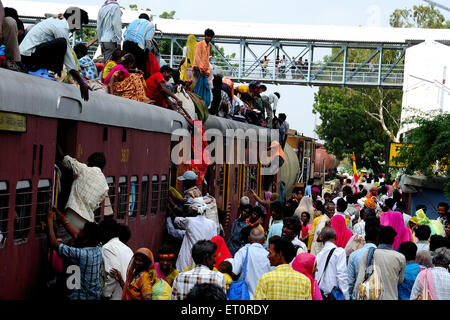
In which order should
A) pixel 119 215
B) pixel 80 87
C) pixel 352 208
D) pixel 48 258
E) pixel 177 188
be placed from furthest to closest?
pixel 352 208, pixel 177 188, pixel 119 215, pixel 80 87, pixel 48 258

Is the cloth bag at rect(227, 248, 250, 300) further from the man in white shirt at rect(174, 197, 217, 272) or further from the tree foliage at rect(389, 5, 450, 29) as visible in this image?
the tree foliage at rect(389, 5, 450, 29)

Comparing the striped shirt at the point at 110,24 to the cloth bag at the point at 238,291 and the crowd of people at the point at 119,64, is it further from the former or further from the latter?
the cloth bag at the point at 238,291

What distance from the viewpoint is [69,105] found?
7406 millimetres

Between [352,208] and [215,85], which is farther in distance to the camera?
[215,85]

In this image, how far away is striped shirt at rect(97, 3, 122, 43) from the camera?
12.8 metres

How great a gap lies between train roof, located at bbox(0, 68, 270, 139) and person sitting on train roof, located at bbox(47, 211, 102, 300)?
1.04 metres

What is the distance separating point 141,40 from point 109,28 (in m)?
0.53

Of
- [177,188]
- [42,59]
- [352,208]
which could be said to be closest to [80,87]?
[42,59]

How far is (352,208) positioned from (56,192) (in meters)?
7.59

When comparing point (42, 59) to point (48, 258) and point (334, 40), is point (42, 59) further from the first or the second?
point (334, 40)

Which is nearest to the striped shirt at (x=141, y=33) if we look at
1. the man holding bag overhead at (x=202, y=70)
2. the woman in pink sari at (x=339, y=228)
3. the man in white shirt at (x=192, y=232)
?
the man holding bag overhead at (x=202, y=70)

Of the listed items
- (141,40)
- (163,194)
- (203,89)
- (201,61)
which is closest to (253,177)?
(203,89)

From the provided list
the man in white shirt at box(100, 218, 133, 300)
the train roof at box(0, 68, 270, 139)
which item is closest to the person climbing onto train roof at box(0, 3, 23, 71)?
the train roof at box(0, 68, 270, 139)

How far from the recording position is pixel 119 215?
30.0 ft
